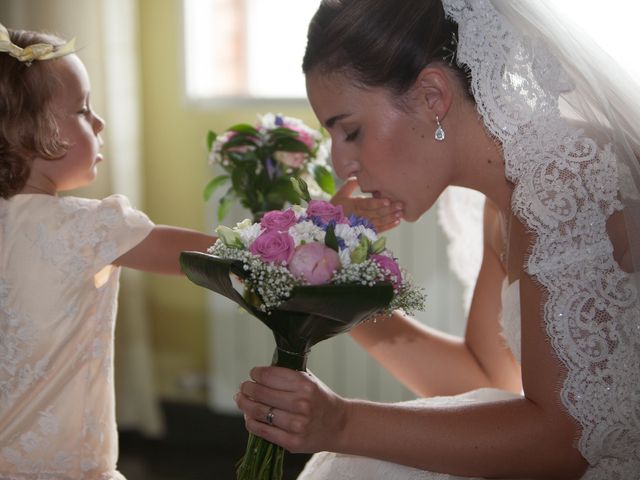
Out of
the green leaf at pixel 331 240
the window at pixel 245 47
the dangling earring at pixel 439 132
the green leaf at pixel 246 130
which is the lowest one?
the window at pixel 245 47

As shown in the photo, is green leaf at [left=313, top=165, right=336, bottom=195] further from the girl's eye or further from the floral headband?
the floral headband

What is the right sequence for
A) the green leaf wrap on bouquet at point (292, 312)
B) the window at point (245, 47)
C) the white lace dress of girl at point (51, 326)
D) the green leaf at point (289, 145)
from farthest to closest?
the window at point (245, 47) → the green leaf at point (289, 145) → the white lace dress of girl at point (51, 326) → the green leaf wrap on bouquet at point (292, 312)

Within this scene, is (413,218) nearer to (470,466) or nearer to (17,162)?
(470,466)

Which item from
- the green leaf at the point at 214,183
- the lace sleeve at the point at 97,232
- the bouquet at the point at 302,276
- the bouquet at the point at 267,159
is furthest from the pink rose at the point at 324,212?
the green leaf at the point at 214,183

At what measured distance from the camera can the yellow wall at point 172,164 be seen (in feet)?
12.8

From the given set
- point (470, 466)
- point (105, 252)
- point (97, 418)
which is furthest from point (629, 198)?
point (97, 418)

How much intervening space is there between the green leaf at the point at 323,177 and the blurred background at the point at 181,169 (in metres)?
1.27

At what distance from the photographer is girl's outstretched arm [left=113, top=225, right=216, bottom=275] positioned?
1.71m

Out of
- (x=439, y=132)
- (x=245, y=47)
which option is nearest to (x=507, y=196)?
(x=439, y=132)

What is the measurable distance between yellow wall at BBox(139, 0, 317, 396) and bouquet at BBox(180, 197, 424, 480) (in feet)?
7.94

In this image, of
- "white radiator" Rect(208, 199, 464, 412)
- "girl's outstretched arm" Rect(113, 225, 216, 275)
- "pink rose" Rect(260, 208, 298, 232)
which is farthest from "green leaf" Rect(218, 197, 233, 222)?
"white radiator" Rect(208, 199, 464, 412)

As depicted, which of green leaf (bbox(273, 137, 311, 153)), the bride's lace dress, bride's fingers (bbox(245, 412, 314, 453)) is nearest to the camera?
bride's fingers (bbox(245, 412, 314, 453))

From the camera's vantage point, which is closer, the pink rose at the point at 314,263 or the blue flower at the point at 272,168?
the pink rose at the point at 314,263

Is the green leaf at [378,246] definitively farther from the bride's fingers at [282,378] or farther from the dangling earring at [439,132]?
the dangling earring at [439,132]
